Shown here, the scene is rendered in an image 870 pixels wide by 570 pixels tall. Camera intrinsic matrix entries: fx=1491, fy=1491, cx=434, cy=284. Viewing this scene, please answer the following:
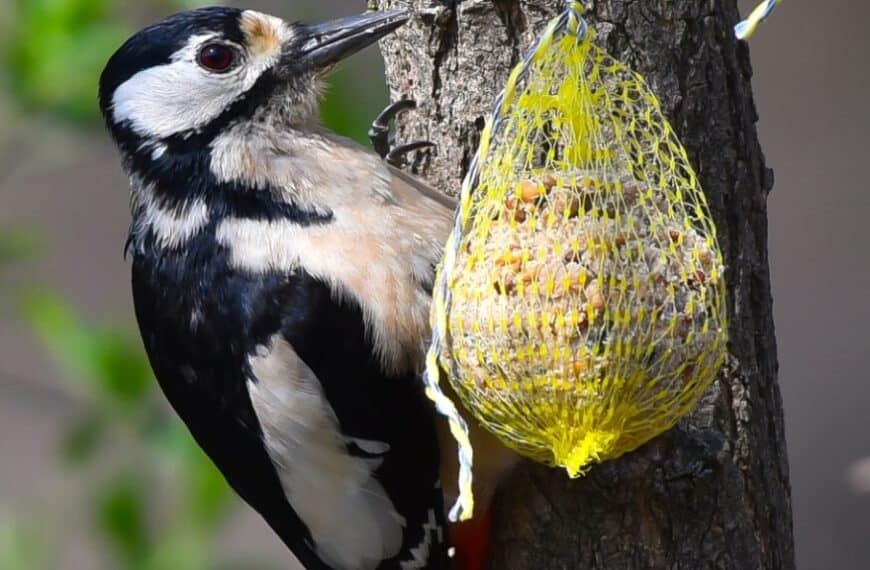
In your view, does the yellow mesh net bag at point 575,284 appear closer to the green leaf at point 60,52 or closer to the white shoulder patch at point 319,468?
the white shoulder patch at point 319,468

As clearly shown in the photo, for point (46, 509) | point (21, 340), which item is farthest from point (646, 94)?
point (21, 340)

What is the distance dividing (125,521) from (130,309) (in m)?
0.59

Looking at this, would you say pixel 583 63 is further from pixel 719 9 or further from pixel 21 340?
pixel 21 340

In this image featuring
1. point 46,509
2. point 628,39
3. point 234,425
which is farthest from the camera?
point 46,509

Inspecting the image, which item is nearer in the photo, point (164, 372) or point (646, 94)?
point (646, 94)

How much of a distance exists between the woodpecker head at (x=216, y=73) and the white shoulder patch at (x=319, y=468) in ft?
1.09

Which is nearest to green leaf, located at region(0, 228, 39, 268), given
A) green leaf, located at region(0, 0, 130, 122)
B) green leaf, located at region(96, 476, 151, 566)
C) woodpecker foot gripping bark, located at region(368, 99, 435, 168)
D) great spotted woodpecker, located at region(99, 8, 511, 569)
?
green leaf, located at region(0, 0, 130, 122)

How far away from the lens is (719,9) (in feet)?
6.40

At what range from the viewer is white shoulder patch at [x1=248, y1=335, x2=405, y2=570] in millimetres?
1966

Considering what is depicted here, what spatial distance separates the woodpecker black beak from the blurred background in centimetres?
44

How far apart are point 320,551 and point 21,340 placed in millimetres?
3216

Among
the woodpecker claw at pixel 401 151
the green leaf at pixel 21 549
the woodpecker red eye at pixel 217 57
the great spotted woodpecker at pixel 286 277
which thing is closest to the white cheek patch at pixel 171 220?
the great spotted woodpecker at pixel 286 277

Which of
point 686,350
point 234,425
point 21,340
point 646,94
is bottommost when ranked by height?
point 21,340

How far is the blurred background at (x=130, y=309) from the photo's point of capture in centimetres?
271
